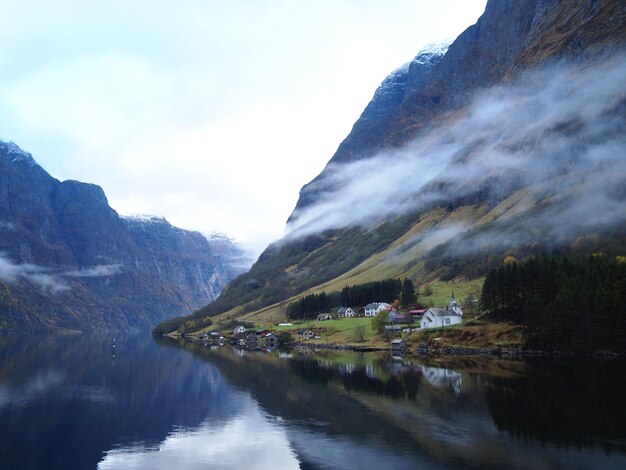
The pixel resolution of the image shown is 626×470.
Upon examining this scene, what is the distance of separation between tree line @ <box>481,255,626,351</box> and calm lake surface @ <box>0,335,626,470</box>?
10704 mm

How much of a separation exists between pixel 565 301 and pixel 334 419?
199 feet

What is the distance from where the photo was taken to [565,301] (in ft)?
331

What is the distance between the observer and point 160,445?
51906mm

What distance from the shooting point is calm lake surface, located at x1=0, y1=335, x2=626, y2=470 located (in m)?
44.8

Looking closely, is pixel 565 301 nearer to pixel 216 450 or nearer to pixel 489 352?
pixel 489 352

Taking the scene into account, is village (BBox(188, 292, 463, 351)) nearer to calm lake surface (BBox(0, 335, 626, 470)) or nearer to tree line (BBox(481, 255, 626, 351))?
tree line (BBox(481, 255, 626, 351))

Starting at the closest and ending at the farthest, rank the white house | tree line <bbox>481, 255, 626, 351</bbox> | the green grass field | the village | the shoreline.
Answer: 1. tree line <bbox>481, 255, 626, 351</bbox>
2. the shoreline
3. the village
4. the green grass field
5. the white house

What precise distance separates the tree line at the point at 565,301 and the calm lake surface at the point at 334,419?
10704 millimetres

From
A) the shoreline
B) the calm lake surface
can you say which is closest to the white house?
the shoreline

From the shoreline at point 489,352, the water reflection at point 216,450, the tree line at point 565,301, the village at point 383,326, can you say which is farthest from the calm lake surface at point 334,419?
the village at point 383,326

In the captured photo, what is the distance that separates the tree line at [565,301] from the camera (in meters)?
95.8

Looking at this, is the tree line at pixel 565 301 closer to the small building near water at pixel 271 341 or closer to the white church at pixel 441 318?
the white church at pixel 441 318

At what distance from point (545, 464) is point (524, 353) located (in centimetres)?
7445

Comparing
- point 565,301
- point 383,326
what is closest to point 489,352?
point 565,301
